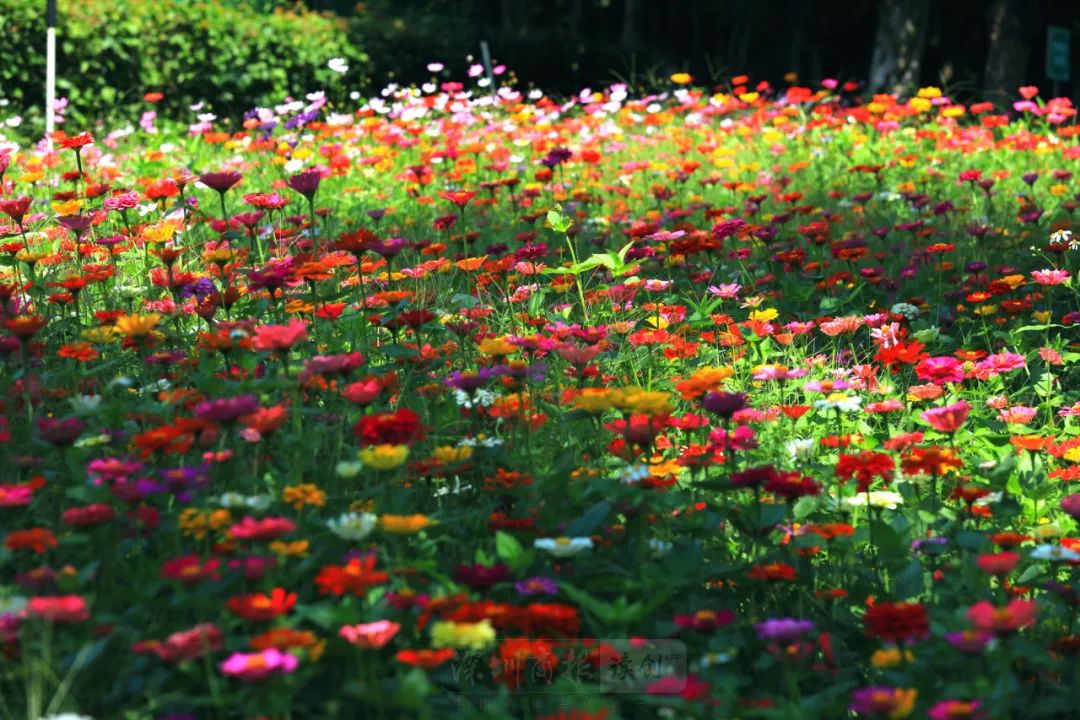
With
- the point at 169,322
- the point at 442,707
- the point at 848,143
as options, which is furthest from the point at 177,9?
the point at 442,707

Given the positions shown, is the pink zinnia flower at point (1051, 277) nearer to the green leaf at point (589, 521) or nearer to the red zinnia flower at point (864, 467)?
the red zinnia flower at point (864, 467)

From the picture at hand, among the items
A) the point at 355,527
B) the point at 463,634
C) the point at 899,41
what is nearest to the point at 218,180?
the point at 355,527

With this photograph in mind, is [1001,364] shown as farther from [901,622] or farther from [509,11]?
[509,11]

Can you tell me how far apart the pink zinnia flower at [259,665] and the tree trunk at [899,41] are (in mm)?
12001

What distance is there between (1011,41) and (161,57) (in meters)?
8.38

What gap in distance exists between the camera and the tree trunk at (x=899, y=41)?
12750 mm

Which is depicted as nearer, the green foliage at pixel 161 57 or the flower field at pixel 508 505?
the flower field at pixel 508 505

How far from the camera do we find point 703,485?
240 centimetres

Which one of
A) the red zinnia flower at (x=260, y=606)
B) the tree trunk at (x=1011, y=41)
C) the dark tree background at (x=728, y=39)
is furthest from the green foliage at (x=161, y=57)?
the red zinnia flower at (x=260, y=606)

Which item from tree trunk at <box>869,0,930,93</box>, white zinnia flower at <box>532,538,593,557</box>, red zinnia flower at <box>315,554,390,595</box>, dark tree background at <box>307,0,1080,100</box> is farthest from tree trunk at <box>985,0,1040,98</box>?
red zinnia flower at <box>315,554,390,595</box>

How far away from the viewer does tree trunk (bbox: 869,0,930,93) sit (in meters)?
12.8

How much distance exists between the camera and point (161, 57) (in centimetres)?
1091

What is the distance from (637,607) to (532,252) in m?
1.97

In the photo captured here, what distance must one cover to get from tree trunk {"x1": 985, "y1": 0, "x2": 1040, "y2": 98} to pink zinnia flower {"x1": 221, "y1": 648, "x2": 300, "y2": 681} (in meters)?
12.6
